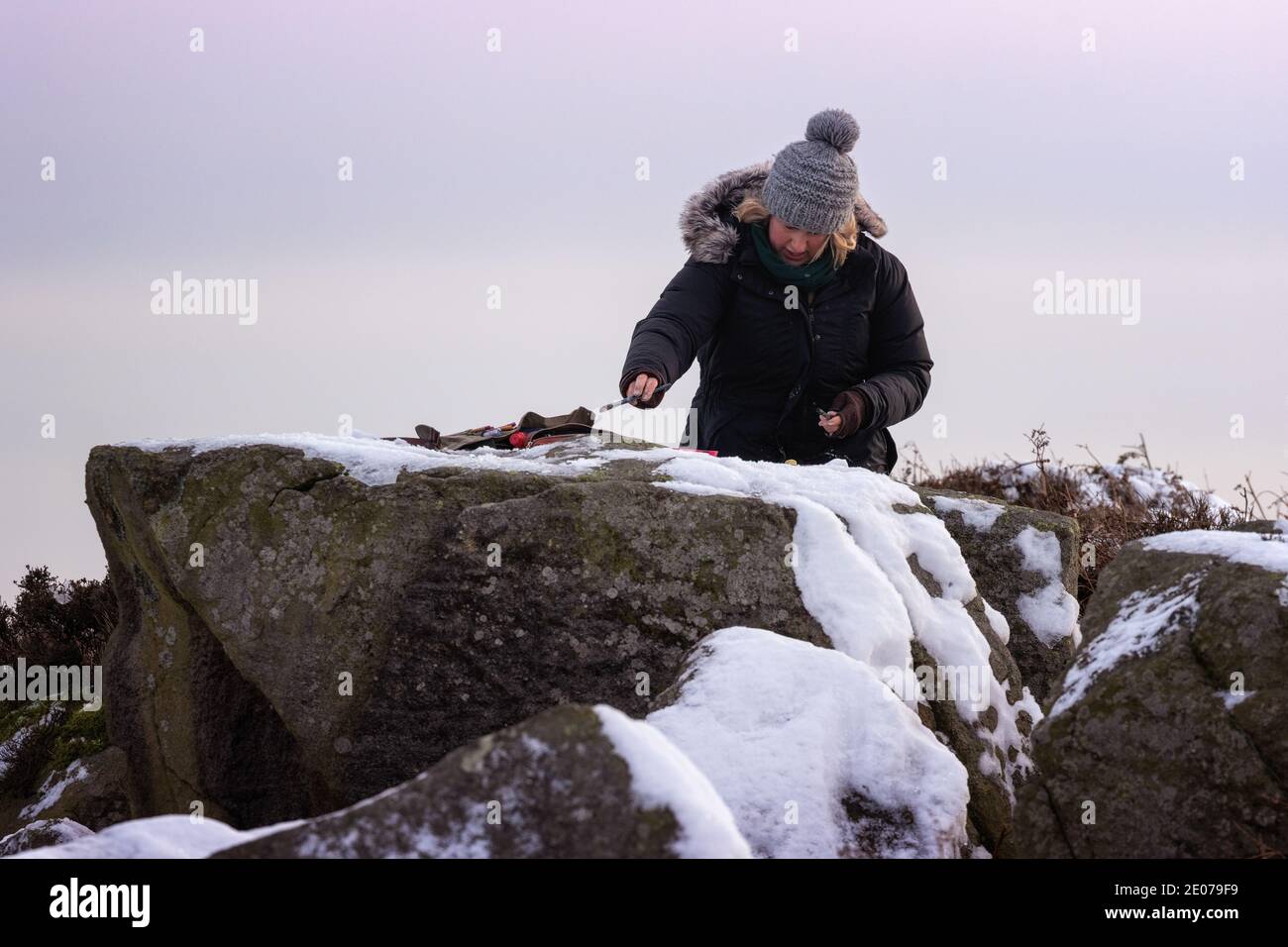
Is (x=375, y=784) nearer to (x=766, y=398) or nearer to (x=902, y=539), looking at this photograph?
(x=902, y=539)

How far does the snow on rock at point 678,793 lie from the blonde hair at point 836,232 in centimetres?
499

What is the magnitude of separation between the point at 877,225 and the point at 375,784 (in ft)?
14.1

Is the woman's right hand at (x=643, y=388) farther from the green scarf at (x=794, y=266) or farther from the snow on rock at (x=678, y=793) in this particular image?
the snow on rock at (x=678, y=793)

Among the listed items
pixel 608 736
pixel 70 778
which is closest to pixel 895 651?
pixel 608 736

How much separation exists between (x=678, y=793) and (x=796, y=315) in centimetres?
507

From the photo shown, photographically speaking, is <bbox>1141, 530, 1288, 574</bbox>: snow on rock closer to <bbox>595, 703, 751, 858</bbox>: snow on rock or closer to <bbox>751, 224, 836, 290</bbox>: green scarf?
<bbox>595, 703, 751, 858</bbox>: snow on rock

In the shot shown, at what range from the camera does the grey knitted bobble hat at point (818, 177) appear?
691 centimetres

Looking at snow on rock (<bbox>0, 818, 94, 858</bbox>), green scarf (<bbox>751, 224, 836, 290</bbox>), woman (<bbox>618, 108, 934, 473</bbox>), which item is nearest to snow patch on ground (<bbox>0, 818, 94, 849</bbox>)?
snow on rock (<bbox>0, 818, 94, 858</bbox>)

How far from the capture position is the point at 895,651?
16.9ft

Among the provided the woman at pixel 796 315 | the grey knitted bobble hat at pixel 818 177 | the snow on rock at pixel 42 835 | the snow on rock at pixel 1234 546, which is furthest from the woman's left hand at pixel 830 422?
the snow on rock at pixel 42 835

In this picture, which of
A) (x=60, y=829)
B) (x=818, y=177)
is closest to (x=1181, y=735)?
(x=818, y=177)

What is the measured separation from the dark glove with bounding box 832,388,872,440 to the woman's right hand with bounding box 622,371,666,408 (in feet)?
3.34

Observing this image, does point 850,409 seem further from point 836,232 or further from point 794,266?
point 836,232
